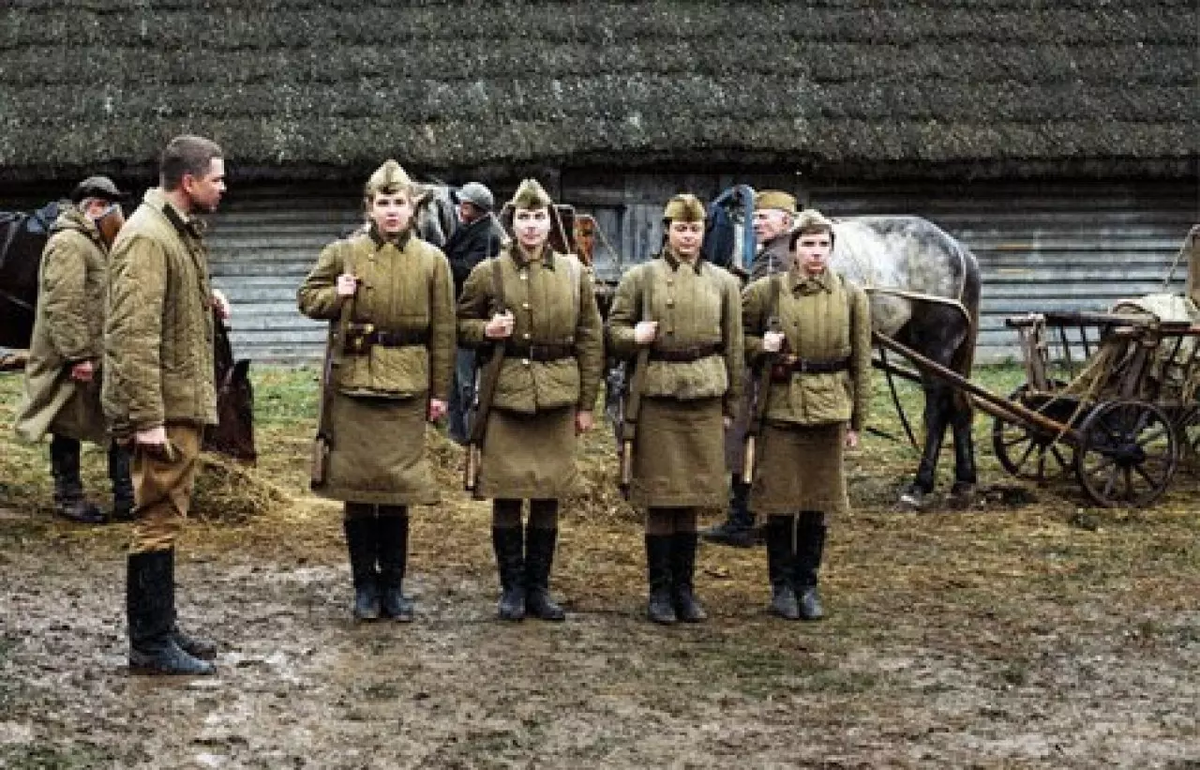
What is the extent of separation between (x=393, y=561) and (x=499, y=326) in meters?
0.95

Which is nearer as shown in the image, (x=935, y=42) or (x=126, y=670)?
(x=126, y=670)

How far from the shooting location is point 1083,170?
1603 cm

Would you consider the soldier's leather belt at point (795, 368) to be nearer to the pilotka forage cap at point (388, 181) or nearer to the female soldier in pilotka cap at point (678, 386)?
the female soldier in pilotka cap at point (678, 386)

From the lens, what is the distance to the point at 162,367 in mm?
5777

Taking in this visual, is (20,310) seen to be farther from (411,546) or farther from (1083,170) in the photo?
(1083,170)

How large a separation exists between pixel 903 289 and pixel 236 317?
763cm

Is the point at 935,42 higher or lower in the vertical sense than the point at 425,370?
higher

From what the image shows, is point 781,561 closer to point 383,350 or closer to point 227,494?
point 383,350

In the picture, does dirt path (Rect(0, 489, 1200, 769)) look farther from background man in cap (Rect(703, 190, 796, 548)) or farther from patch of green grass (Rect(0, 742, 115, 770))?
background man in cap (Rect(703, 190, 796, 548))

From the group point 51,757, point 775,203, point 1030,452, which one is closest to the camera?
point 51,757

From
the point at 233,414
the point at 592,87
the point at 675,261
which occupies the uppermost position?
the point at 592,87

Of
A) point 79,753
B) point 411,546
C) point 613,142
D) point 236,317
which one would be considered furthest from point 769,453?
point 236,317

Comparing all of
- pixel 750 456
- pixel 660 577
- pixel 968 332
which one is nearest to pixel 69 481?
pixel 660 577

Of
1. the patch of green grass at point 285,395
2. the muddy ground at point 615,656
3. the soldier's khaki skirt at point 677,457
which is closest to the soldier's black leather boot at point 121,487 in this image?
the muddy ground at point 615,656
